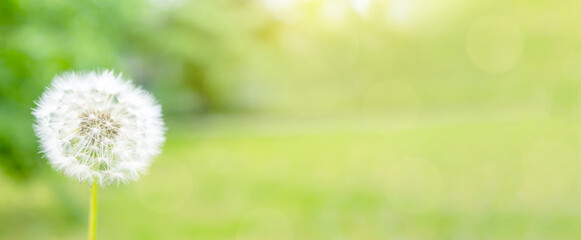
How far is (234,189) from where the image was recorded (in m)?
5.32

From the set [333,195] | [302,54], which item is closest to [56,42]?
[333,195]

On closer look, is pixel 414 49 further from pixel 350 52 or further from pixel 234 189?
pixel 234 189

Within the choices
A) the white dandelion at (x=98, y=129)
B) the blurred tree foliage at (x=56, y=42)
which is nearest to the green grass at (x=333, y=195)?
the blurred tree foliage at (x=56, y=42)

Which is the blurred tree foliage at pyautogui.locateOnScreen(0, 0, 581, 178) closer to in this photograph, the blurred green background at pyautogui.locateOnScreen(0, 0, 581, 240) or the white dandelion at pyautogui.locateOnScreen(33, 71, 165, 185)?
the blurred green background at pyautogui.locateOnScreen(0, 0, 581, 240)

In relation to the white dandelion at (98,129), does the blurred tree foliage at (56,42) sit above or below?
above

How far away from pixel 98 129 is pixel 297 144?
8408mm

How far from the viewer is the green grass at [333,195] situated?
3752 millimetres

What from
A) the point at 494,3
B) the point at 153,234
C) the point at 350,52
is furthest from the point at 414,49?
the point at 153,234

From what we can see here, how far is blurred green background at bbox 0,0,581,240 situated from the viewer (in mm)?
3283

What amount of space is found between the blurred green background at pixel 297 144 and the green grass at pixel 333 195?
2cm

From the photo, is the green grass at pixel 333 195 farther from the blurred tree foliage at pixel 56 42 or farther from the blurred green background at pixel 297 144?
the blurred tree foliage at pixel 56 42

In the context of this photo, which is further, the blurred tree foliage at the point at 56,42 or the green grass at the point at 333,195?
the green grass at the point at 333,195

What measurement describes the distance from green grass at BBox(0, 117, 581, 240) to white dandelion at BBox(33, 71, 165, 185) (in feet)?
6.99

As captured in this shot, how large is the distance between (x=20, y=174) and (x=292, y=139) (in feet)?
24.7
